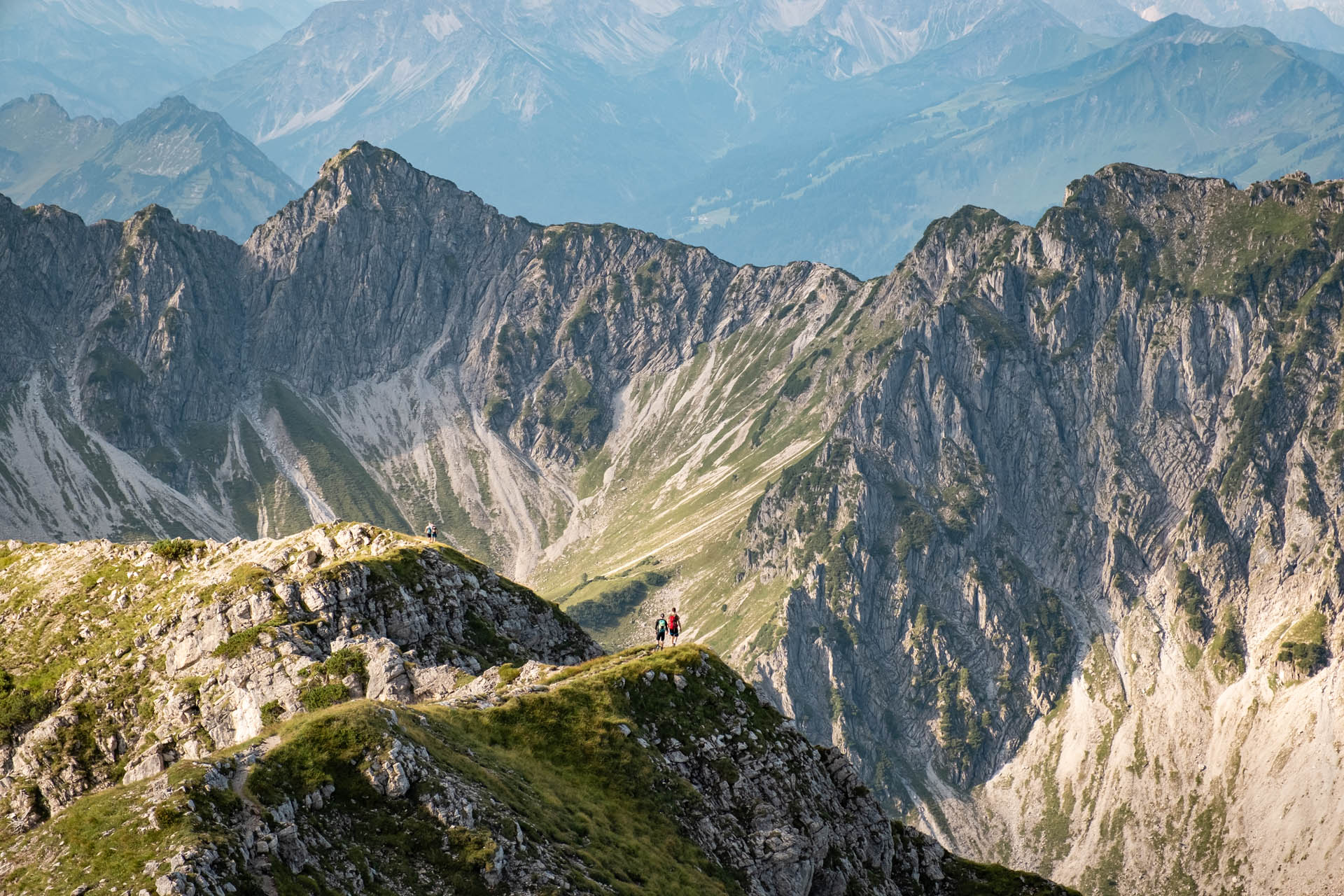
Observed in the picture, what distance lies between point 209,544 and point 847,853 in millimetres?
66699

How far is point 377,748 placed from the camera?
70.1 metres

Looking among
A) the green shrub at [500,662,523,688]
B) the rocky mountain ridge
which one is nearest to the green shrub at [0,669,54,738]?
the rocky mountain ridge

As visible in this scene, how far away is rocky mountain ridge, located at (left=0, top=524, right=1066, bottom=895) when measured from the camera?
6241cm

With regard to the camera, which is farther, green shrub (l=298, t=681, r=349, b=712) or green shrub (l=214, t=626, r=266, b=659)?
green shrub (l=214, t=626, r=266, b=659)

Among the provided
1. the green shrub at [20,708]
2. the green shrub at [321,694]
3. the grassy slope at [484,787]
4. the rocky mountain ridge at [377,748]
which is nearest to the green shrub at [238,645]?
the rocky mountain ridge at [377,748]

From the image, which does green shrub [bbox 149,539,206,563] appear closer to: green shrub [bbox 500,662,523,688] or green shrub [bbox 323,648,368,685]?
green shrub [bbox 323,648,368,685]

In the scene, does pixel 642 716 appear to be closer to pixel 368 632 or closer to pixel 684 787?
pixel 684 787

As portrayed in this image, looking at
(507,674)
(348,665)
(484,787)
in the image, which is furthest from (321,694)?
(484,787)

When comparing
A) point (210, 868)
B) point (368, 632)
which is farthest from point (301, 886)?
point (368, 632)

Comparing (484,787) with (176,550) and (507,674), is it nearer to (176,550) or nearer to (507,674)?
(507,674)

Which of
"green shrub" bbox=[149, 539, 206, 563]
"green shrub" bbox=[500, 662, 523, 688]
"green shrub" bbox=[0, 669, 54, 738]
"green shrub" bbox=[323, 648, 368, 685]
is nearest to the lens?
"green shrub" bbox=[323, 648, 368, 685]

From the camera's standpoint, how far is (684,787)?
278 ft

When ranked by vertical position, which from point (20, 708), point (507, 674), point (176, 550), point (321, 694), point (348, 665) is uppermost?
point (176, 550)

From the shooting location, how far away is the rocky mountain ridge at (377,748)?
62406mm
